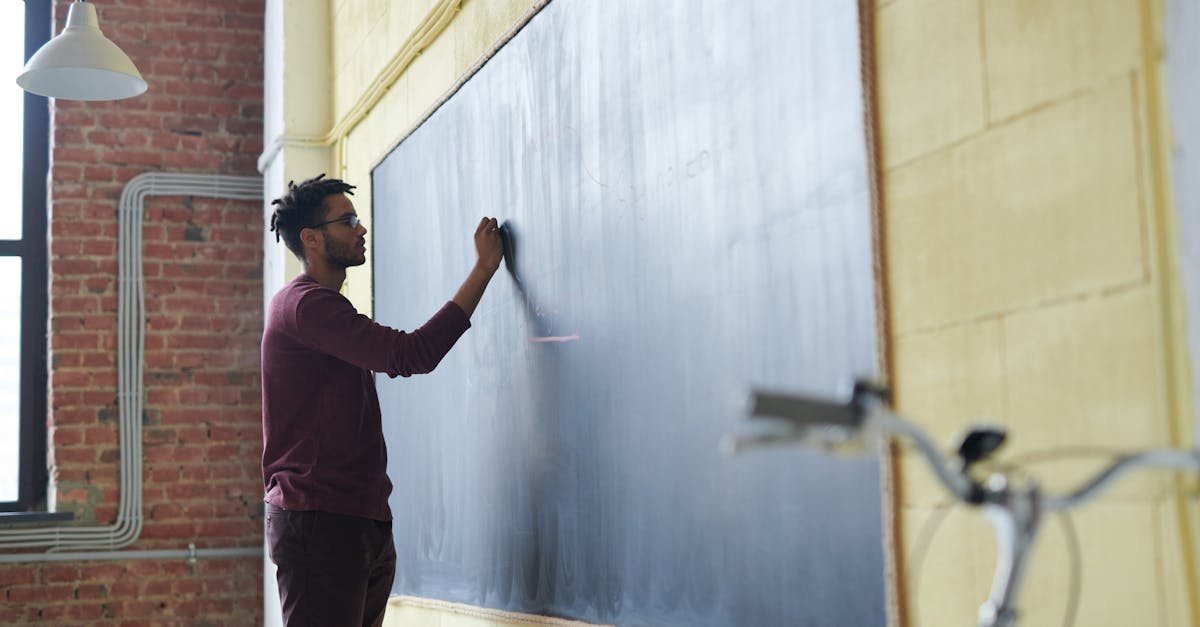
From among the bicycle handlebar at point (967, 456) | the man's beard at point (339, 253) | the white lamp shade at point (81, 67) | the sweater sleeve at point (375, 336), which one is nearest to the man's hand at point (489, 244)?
the sweater sleeve at point (375, 336)

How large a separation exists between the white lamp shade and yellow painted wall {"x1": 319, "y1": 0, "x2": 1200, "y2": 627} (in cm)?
319

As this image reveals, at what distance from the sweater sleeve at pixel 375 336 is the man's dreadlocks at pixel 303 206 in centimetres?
31

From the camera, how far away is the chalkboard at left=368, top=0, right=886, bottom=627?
164 cm

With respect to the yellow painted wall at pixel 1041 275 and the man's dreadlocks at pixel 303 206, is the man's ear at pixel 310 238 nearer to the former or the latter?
the man's dreadlocks at pixel 303 206

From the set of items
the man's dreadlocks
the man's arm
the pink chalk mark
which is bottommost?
the pink chalk mark

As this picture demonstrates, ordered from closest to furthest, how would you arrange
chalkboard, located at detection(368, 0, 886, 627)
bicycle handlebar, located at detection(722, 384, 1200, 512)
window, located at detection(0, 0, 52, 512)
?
1. bicycle handlebar, located at detection(722, 384, 1200, 512)
2. chalkboard, located at detection(368, 0, 886, 627)
3. window, located at detection(0, 0, 52, 512)

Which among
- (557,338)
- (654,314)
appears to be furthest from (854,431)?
(557,338)

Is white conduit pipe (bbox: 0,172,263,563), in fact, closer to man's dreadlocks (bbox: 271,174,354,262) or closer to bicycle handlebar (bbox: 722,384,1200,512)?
man's dreadlocks (bbox: 271,174,354,262)

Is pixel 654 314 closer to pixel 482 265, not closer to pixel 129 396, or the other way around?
A: pixel 482 265

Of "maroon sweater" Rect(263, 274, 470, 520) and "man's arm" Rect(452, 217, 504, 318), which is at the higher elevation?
"man's arm" Rect(452, 217, 504, 318)

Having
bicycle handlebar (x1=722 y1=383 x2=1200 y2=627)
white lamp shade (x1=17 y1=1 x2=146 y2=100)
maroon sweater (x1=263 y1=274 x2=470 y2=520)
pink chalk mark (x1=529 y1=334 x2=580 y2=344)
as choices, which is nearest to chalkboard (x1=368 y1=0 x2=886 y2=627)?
pink chalk mark (x1=529 y1=334 x2=580 y2=344)

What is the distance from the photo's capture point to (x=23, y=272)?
5359 mm

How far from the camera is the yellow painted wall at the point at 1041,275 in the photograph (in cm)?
121

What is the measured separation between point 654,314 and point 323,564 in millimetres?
1007
